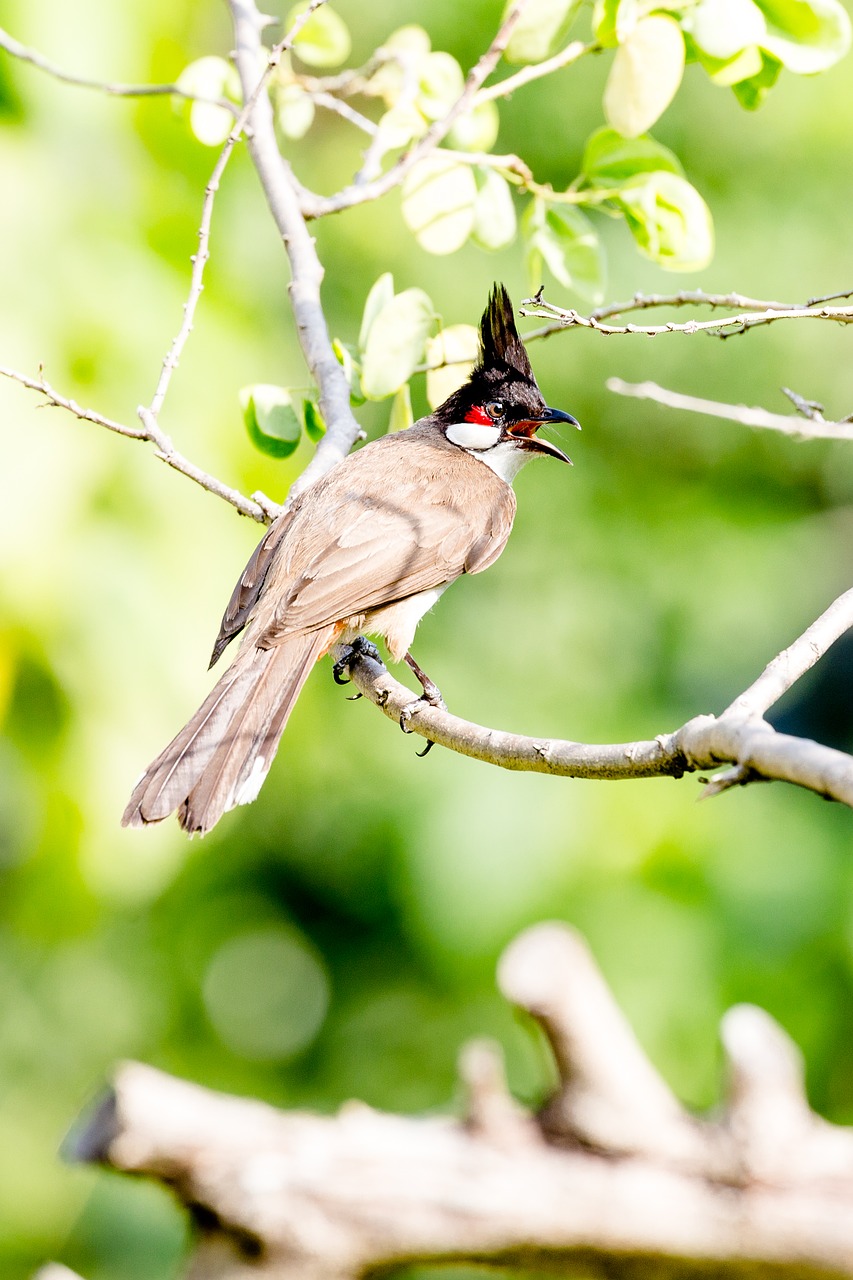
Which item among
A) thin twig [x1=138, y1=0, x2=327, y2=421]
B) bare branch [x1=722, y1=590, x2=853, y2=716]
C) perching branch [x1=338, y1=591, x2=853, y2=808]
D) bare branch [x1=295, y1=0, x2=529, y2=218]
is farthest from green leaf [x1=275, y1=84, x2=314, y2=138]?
bare branch [x1=722, y1=590, x2=853, y2=716]

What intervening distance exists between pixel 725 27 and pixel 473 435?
133 centimetres

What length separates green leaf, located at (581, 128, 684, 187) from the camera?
2369 mm

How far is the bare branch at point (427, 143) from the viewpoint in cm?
226

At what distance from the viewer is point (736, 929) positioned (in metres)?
4.77

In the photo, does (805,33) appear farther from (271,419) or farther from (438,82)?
(271,419)

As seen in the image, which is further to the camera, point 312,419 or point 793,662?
point 312,419

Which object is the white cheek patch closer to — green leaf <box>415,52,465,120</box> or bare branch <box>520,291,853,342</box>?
green leaf <box>415,52,465,120</box>

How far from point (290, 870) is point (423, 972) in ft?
2.74

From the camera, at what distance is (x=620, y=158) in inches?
94.3

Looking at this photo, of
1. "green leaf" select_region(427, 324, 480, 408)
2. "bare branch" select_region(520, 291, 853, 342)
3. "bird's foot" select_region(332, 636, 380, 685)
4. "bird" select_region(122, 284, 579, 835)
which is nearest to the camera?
"bare branch" select_region(520, 291, 853, 342)

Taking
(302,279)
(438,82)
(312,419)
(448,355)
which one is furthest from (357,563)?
(438,82)

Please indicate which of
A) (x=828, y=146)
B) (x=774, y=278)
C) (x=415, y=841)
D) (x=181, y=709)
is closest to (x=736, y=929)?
(x=415, y=841)

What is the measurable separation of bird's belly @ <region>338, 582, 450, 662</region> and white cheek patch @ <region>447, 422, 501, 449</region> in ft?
1.96

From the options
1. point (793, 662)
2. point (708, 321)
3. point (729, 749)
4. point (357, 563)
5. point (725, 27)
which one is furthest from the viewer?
point (357, 563)
